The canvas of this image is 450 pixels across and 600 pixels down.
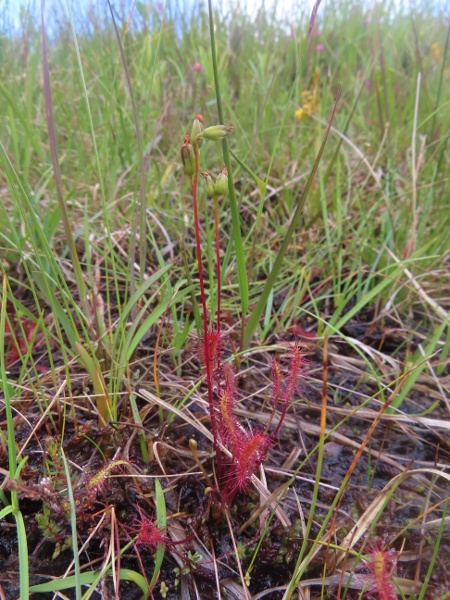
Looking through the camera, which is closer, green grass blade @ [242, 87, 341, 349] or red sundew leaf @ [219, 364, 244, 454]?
red sundew leaf @ [219, 364, 244, 454]

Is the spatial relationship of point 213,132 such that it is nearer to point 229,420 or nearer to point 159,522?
point 229,420

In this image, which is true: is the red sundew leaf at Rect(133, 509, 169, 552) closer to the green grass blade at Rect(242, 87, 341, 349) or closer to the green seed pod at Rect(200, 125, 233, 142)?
the green grass blade at Rect(242, 87, 341, 349)

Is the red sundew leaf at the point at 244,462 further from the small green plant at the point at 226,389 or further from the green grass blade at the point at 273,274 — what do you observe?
the green grass blade at the point at 273,274

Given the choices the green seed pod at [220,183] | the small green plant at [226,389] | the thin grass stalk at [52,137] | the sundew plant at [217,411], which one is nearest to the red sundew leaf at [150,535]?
the sundew plant at [217,411]

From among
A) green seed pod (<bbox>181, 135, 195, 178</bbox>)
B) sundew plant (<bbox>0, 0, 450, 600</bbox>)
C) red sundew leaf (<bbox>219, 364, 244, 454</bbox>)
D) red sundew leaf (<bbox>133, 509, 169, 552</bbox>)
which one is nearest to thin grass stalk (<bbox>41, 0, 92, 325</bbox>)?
sundew plant (<bbox>0, 0, 450, 600</bbox>)

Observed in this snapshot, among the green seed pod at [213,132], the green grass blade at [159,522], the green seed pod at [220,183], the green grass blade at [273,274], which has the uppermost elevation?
the green seed pod at [213,132]

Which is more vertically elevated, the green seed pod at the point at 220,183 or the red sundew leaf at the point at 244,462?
the green seed pod at the point at 220,183

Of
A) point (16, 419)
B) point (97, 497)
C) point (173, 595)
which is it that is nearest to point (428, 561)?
point (173, 595)

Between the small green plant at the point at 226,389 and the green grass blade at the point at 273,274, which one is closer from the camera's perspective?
the small green plant at the point at 226,389
